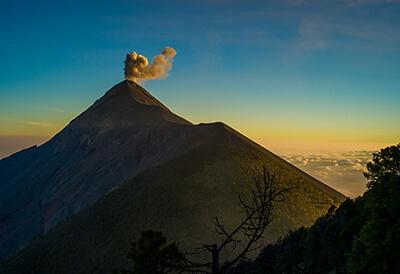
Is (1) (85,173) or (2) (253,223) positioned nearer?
(2) (253,223)

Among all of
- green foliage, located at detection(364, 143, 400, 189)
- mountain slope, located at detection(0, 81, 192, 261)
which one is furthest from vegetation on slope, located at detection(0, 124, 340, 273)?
green foliage, located at detection(364, 143, 400, 189)

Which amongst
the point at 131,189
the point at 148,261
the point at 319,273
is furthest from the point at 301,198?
the point at 148,261

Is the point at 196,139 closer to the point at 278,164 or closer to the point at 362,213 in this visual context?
the point at 278,164

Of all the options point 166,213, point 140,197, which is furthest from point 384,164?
point 140,197

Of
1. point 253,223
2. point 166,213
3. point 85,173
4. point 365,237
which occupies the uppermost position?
point 85,173

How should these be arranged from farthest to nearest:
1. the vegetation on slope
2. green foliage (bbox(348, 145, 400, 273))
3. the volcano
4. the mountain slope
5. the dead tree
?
1. the mountain slope
2. the volcano
3. the vegetation on slope
4. green foliage (bbox(348, 145, 400, 273))
5. the dead tree

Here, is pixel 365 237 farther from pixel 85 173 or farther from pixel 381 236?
pixel 85 173

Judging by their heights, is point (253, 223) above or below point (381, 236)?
above

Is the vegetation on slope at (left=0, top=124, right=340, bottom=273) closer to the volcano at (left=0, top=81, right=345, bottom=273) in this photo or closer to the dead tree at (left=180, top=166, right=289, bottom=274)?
the volcano at (left=0, top=81, right=345, bottom=273)
